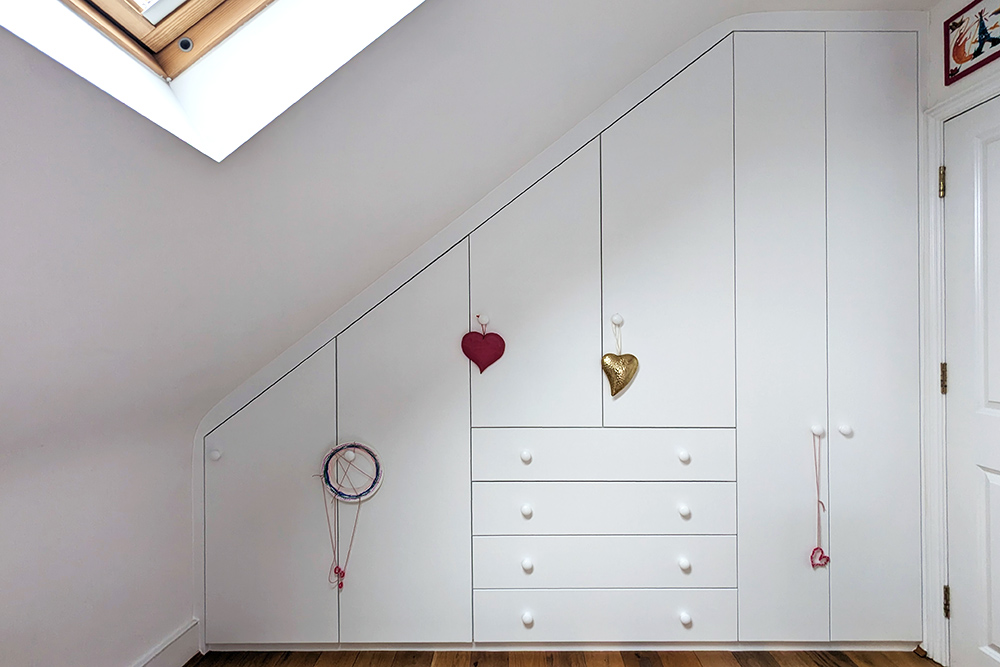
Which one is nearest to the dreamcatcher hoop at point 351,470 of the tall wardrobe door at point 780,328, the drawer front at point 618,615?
the drawer front at point 618,615

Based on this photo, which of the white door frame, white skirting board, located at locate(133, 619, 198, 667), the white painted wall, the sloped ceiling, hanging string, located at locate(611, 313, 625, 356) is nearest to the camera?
the sloped ceiling

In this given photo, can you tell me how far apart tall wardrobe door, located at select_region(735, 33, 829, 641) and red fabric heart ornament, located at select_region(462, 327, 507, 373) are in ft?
2.91

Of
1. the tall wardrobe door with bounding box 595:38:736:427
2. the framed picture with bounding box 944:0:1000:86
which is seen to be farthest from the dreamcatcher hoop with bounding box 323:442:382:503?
the framed picture with bounding box 944:0:1000:86

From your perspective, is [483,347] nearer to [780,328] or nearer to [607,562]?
[607,562]

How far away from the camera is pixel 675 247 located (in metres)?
2.22

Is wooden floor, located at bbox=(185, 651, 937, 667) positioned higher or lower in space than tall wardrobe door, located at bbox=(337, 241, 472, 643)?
lower

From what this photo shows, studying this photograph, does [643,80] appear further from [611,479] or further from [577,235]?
[611,479]

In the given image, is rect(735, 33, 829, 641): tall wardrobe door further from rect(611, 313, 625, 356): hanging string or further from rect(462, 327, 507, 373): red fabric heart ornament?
rect(462, 327, 507, 373): red fabric heart ornament

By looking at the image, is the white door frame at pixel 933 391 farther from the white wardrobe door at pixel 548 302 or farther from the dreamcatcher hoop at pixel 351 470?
the dreamcatcher hoop at pixel 351 470

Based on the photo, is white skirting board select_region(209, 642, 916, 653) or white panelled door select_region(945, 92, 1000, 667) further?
white skirting board select_region(209, 642, 916, 653)

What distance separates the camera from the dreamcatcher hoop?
224 centimetres

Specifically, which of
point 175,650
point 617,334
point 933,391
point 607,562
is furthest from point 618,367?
point 175,650

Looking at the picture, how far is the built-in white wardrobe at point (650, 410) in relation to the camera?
2.19 meters

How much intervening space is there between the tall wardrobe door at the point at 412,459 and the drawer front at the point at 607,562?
127 mm
